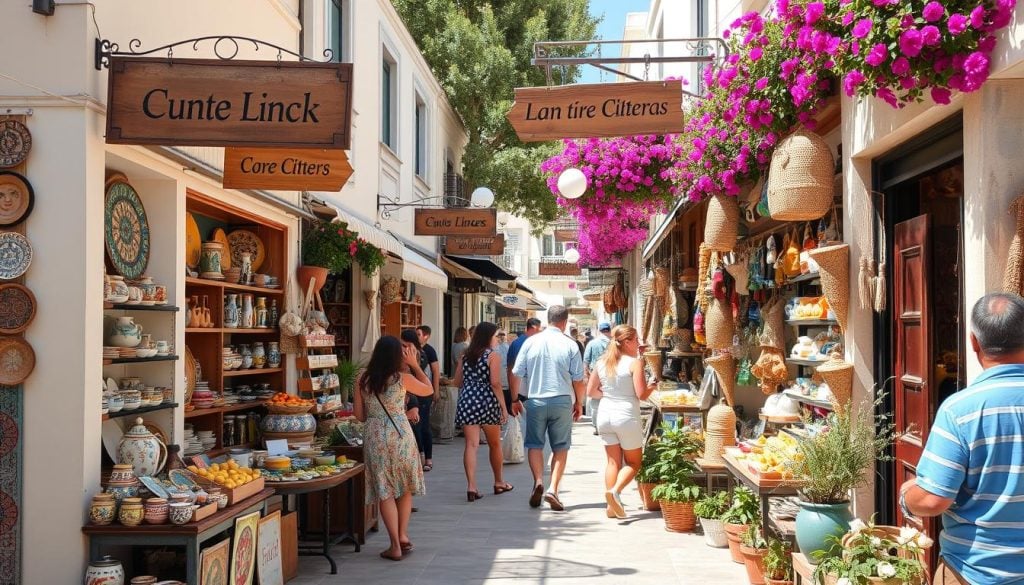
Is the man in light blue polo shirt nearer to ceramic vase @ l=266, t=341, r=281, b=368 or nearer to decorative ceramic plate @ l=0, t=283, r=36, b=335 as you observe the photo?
ceramic vase @ l=266, t=341, r=281, b=368

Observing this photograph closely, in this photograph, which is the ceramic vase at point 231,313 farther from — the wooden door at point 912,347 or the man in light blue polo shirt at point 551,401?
the wooden door at point 912,347

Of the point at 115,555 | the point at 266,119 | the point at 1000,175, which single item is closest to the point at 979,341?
the point at 1000,175

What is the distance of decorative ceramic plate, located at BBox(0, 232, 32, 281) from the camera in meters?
5.16

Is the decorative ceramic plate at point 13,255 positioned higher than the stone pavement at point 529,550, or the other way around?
the decorative ceramic plate at point 13,255

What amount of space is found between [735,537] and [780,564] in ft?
3.17

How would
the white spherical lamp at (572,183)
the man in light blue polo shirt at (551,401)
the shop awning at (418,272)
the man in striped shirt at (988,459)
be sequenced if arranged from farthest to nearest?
the shop awning at (418,272) < the white spherical lamp at (572,183) < the man in light blue polo shirt at (551,401) < the man in striped shirt at (988,459)

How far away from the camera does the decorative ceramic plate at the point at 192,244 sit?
7.47 m

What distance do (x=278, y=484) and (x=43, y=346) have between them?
199cm

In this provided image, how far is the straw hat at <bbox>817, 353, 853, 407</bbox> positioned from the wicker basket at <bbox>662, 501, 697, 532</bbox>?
8.43 ft

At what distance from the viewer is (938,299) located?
17.0ft

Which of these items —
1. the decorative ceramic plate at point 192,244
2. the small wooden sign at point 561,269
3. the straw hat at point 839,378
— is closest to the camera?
the straw hat at point 839,378

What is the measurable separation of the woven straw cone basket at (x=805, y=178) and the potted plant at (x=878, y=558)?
205 cm

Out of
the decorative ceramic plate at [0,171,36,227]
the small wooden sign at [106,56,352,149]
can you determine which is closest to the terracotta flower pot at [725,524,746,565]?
the small wooden sign at [106,56,352,149]

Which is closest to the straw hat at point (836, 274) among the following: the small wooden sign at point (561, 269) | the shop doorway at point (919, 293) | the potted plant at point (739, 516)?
the shop doorway at point (919, 293)
